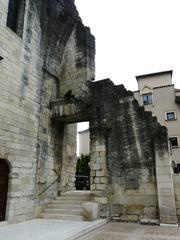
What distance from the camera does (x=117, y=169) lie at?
287 inches

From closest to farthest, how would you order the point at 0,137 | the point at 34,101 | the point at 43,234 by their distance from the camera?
the point at 43,234 < the point at 0,137 < the point at 34,101

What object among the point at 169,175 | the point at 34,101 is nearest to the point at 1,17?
the point at 34,101

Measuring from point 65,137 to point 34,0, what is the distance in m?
5.30

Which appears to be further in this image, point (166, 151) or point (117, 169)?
point (117, 169)

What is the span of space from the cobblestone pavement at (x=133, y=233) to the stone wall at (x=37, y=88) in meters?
2.59

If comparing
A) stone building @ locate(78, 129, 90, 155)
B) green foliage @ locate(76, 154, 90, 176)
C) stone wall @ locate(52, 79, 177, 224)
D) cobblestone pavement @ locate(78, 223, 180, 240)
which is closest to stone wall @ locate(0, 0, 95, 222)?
stone wall @ locate(52, 79, 177, 224)

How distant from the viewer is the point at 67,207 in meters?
7.46

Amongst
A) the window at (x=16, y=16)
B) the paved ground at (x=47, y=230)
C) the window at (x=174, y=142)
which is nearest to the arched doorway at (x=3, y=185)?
the paved ground at (x=47, y=230)

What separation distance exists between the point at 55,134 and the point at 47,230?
4044mm

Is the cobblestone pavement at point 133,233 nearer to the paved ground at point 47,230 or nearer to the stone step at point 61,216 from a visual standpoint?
the paved ground at point 47,230

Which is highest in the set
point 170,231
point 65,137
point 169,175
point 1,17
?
point 1,17

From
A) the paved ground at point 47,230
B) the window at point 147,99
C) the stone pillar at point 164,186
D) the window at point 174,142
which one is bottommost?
the paved ground at point 47,230

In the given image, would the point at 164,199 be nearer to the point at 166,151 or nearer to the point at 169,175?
the point at 169,175

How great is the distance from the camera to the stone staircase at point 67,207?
691 centimetres
